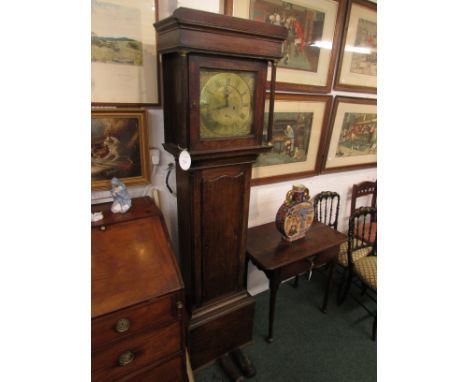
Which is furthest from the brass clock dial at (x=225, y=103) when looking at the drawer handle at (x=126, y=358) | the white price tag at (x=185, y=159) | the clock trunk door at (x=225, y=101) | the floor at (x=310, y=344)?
the floor at (x=310, y=344)

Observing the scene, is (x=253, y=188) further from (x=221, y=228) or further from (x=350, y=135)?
(x=350, y=135)

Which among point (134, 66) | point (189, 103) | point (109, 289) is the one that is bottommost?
point (109, 289)

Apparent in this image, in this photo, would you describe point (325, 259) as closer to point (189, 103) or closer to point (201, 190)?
point (201, 190)

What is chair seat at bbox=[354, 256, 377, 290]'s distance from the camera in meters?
2.02

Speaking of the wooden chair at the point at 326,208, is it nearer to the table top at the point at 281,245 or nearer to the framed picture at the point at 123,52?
the table top at the point at 281,245

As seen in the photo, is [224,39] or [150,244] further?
[150,244]

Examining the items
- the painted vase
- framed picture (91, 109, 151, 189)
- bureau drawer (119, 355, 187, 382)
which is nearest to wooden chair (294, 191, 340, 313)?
the painted vase

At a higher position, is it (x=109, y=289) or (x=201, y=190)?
(x=201, y=190)

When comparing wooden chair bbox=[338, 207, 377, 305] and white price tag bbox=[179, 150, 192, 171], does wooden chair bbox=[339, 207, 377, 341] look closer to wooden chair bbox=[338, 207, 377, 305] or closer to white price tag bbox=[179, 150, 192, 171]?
wooden chair bbox=[338, 207, 377, 305]

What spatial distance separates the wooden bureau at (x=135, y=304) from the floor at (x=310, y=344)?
27.9 inches

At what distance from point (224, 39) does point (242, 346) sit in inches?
73.7

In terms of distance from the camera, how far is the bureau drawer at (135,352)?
3.33 feet

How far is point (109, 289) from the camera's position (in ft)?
3.25
